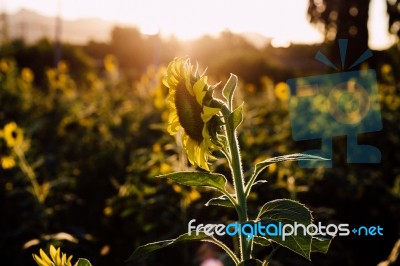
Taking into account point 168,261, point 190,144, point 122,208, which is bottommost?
point 168,261

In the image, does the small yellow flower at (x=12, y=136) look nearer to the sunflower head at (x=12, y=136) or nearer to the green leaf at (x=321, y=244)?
the sunflower head at (x=12, y=136)

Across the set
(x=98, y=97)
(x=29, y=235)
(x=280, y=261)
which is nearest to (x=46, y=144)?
(x=98, y=97)

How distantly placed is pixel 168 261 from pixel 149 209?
13.0 inches

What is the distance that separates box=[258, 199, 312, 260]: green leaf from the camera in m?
0.91

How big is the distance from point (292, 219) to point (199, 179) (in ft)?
0.66

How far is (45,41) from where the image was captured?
18.2 metres

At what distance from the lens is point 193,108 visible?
1.14 meters

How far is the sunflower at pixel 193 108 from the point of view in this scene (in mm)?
1024

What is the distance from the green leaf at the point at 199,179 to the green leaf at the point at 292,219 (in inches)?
4.5

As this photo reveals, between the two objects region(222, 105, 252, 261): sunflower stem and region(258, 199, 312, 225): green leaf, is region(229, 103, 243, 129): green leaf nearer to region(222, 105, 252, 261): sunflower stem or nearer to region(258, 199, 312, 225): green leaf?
region(222, 105, 252, 261): sunflower stem

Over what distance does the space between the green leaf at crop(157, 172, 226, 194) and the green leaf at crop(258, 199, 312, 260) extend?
4.5 inches

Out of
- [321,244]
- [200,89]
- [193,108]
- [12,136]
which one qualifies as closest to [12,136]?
[12,136]

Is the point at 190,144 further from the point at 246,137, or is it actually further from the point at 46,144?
the point at 46,144

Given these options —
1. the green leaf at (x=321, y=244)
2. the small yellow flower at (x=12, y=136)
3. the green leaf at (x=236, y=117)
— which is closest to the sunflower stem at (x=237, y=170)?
the green leaf at (x=236, y=117)
